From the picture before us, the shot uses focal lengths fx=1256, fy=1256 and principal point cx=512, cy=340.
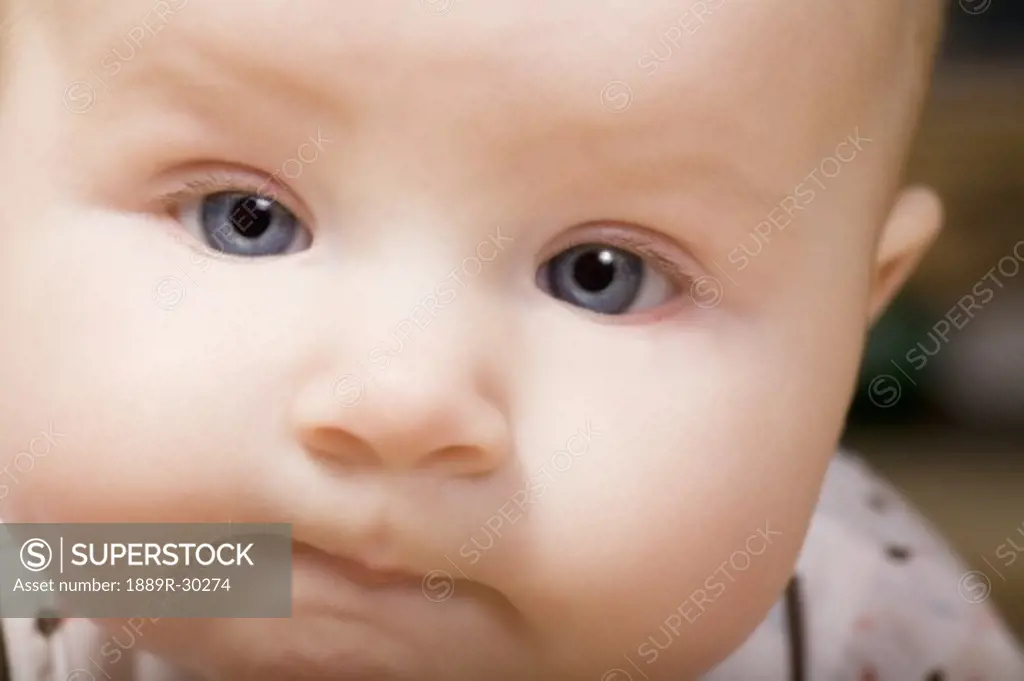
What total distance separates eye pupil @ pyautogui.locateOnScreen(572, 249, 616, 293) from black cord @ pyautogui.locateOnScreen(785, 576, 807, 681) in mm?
544

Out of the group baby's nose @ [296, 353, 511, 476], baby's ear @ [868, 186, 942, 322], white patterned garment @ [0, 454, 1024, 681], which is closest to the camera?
baby's nose @ [296, 353, 511, 476]

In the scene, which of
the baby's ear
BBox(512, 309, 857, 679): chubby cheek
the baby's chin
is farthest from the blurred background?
the baby's chin

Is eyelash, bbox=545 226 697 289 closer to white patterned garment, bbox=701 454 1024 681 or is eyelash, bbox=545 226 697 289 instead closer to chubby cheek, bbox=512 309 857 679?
chubby cheek, bbox=512 309 857 679

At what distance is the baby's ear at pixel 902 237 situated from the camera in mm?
770

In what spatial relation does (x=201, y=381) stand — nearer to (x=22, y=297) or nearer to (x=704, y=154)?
(x=22, y=297)

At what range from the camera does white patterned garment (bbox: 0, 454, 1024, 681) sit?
1056mm

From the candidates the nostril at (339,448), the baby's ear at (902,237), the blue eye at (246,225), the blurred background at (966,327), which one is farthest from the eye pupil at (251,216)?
the blurred background at (966,327)

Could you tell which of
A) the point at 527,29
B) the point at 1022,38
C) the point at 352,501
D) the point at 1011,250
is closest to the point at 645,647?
the point at 352,501

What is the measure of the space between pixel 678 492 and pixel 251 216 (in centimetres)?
24

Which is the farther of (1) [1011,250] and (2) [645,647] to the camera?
(1) [1011,250]

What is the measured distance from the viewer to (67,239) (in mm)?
592

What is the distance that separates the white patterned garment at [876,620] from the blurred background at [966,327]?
398mm

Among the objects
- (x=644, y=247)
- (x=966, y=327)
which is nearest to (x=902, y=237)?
(x=644, y=247)

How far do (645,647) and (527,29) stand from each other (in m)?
0.31
